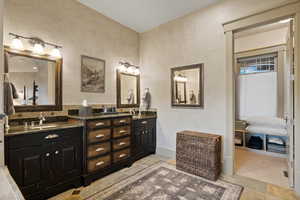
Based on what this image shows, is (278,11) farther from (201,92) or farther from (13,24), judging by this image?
(13,24)

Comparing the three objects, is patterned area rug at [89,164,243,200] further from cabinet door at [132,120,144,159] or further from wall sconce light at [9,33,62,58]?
wall sconce light at [9,33,62,58]

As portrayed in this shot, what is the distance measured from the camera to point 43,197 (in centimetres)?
182

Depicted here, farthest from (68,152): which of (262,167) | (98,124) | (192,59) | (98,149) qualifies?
(262,167)

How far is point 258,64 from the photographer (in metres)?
3.86

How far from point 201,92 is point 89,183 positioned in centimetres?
250

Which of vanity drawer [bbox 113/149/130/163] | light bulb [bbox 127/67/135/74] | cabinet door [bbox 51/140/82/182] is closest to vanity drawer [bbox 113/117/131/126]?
vanity drawer [bbox 113/149/130/163]

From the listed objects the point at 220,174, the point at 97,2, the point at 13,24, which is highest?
the point at 97,2

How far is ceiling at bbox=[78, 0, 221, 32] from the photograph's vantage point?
2.70 metres

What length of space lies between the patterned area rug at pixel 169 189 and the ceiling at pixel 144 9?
3.12m

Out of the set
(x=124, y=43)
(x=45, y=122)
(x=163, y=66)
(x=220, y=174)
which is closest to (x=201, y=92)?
(x=163, y=66)

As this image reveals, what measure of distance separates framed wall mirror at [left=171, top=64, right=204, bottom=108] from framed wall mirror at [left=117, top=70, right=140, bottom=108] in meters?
1.01

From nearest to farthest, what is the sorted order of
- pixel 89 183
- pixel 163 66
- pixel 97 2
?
pixel 89 183 → pixel 97 2 → pixel 163 66

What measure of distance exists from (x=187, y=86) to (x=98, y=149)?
6.95 feet

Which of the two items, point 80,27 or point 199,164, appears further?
point 80,27
